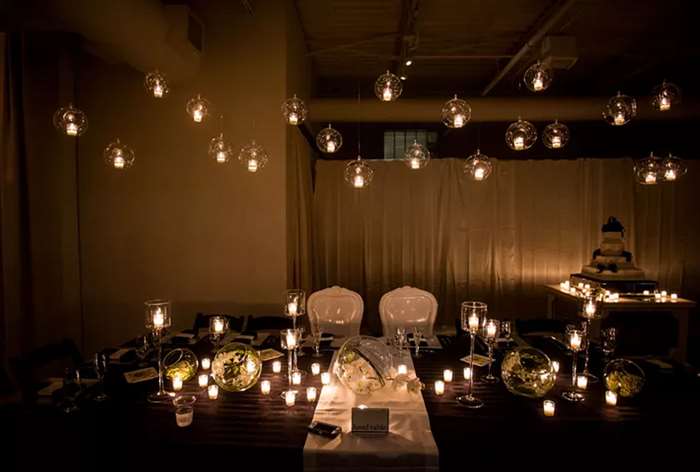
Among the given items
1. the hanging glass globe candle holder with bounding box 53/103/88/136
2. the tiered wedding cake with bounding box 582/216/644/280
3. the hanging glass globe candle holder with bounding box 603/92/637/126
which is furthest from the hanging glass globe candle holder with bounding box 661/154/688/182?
the hanging glass globe candle holder with bounding box 53/103/88/136

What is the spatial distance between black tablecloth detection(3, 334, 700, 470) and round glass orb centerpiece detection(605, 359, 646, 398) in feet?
0.17

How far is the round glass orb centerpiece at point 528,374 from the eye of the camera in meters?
1.80

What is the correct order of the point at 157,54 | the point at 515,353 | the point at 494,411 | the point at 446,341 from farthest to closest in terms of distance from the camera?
1. the point at 157,54
2. the point at 446,341
3. the point at 515,353
4. the point at 494,411

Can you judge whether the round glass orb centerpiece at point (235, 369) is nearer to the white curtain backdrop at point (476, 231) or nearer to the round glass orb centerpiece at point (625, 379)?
the round glass orb centerpiece at point (625, 379)

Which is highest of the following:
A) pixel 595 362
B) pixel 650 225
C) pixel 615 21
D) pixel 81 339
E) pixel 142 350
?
pixel 615 21

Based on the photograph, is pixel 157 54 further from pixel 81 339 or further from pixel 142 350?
pixel 81 339

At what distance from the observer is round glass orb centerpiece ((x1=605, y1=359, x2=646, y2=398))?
Result: 6.01 ft

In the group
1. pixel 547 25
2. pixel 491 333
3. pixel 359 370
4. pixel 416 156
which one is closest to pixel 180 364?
pixel 359 370

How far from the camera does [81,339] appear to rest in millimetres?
4133

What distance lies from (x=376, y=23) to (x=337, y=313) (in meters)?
3.42

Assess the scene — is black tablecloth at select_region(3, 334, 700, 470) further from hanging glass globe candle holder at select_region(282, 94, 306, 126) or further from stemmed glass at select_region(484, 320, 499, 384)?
hanging glass globe candle holder at select_region(282, 94, 306, 126)

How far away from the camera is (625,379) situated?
1.84 meters

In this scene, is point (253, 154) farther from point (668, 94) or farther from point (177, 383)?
point (668, 94)

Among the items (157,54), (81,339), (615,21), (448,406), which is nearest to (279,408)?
(448,406)
